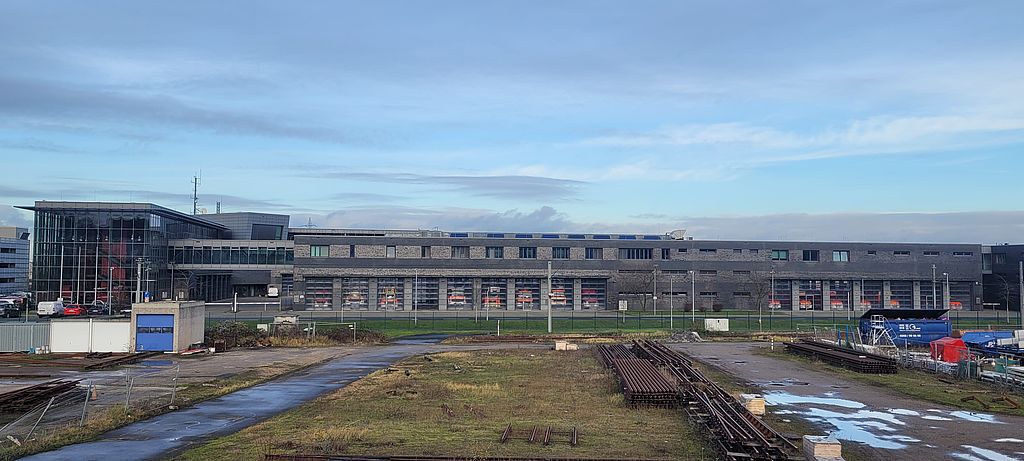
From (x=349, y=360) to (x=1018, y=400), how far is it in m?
35.3

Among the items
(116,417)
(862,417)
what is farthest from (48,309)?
(862,417)

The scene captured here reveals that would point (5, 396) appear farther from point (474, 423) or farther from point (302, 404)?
point (474, 423)

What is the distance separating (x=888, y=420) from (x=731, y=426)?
711 cm

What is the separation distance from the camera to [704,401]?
28281 millimetres

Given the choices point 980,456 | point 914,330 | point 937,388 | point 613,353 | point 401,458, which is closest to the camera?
point 401,458

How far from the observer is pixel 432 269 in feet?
328

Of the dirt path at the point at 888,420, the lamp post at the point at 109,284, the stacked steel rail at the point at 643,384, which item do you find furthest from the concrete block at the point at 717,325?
the lamp post at the point at 109,284

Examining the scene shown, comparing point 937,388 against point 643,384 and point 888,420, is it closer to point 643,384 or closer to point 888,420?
point 888,420

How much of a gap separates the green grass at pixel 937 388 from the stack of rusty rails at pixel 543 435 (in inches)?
645

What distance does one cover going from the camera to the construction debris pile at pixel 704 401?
2066 cm

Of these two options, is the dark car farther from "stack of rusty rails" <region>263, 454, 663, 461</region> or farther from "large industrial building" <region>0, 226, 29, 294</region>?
Result: "stack of rusty rails" <region>263, 454, 663, 461</region>

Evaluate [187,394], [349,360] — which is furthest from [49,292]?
[187,394]

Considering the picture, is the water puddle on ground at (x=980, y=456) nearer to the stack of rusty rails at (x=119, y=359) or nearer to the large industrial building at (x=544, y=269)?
the stack of rusty rails at (x=119, y=359)

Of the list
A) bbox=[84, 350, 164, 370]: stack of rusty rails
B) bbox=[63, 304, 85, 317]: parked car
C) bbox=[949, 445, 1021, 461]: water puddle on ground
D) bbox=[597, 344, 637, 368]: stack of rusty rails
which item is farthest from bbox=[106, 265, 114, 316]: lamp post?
bbox=[949, 445, 1021, 461]: water puddle on ground
